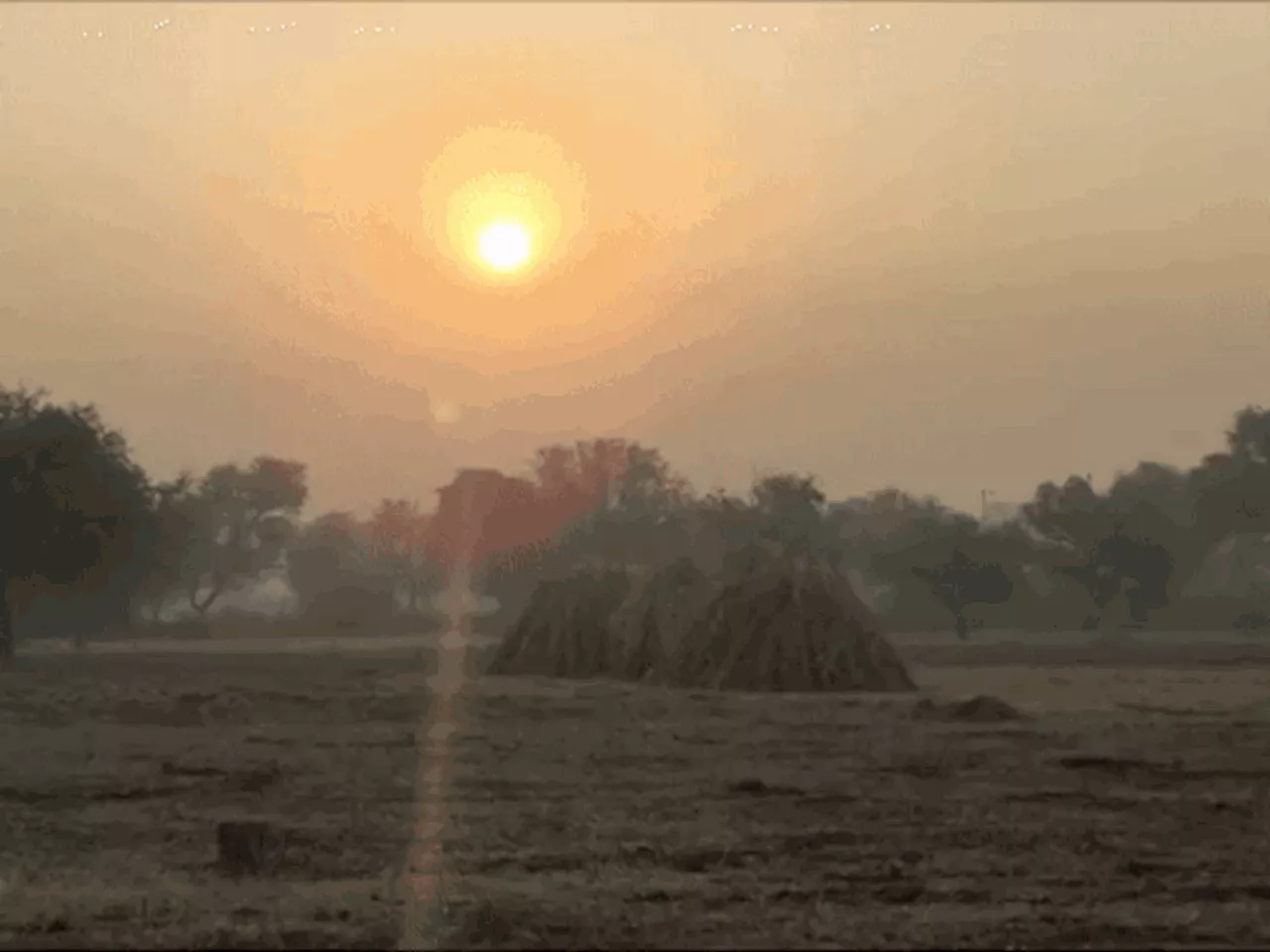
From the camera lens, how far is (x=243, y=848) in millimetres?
9695

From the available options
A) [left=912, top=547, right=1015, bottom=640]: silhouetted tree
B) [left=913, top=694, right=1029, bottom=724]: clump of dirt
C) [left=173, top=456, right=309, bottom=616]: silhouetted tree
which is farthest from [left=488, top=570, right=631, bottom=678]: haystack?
[left=173, top=456, right=309, bottom=616]: silhouetted tree

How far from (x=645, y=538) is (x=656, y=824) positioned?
56.9 meters

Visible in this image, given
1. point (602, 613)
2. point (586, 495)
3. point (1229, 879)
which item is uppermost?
point (586, 495)

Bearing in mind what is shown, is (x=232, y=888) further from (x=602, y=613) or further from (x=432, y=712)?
(x=602, y=613)

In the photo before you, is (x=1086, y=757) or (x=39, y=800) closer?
(x=39, y=800)

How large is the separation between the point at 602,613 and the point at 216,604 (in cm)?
4460

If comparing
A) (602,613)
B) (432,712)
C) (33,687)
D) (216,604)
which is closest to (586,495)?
(216,604)

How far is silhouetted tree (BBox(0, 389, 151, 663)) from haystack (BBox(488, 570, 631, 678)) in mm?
10000

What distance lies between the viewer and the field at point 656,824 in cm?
810

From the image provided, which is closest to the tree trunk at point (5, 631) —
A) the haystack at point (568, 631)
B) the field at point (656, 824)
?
the haystack at point (568, 631)

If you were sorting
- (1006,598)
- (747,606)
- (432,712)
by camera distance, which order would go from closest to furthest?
A: 1. (432,712)
2. (747,606)
3. (1006,598)

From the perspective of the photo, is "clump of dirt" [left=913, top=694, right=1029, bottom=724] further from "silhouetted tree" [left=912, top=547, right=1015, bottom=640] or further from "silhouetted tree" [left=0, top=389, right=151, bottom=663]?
"silhouetted tree" [left=912, top=547, right=1015, bottom=640]

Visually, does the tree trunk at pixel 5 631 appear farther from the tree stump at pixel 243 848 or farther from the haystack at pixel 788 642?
the tree stump at pixel 243 848

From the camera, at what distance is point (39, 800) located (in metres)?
12.6
